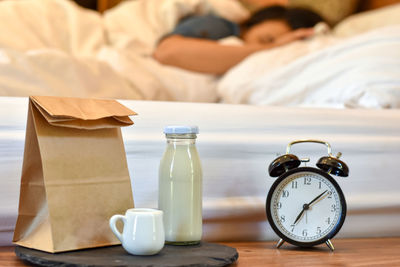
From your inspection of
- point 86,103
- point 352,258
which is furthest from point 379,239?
point 86,103

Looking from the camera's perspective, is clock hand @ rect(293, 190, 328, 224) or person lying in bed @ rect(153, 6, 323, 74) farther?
person lying in bed @ rect(153, 6, 323, 74)

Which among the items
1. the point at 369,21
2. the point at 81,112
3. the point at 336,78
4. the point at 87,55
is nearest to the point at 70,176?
the point at 81,112

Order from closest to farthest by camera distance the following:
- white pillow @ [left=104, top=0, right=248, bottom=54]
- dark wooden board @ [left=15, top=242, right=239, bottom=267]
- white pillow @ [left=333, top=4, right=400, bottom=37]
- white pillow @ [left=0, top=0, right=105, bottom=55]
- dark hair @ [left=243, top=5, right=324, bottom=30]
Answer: dark wooden board @ [left=15, top=242, right=239, bottom=267]
white pillow @ [left=0, top=0, right=105, bottom=55]
white pillow @ [left=333, top=4, right=400, bottom=37]
white pillow @ [left=104, top=0, right=248, bottom=54]
dark hair @ [left=243, top=5, right=324, bottom=30]

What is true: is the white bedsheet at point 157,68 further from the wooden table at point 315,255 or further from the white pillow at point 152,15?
the wooden table at point 315,255

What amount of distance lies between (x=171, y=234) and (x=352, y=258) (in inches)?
12.7

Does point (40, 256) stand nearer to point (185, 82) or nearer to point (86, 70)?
point (86, 70)

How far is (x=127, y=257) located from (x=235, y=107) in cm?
43

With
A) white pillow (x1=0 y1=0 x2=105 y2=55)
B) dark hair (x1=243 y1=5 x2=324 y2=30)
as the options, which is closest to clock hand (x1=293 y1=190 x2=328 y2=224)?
white pillow (x1=0 y1=0 x2=105 y2=55)

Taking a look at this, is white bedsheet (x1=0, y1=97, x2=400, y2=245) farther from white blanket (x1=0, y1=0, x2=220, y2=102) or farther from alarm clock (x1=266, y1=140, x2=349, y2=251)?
white blanket (x1=0, y1=0, x2=220, y2=102)

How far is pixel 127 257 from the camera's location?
823 millimetres

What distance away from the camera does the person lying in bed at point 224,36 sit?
2004 millimetres

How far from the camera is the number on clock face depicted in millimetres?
996

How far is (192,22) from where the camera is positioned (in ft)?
7.91

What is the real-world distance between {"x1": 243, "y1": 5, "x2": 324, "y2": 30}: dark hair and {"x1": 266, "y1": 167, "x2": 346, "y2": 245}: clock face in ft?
5.30
